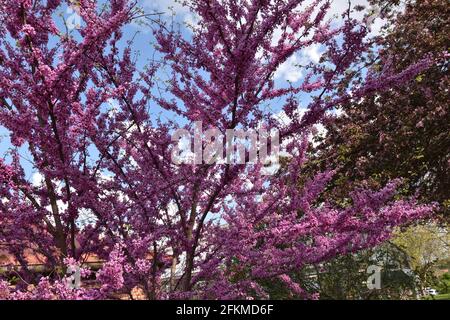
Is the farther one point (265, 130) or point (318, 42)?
point (318, 42)

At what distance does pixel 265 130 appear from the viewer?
4.65m

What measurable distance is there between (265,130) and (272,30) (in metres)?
0.99

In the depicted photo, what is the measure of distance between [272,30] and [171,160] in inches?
87.2

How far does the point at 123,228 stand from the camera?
17.6ft

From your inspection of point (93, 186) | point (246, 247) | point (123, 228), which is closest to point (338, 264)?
point (246, 247)

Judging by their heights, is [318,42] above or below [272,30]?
above

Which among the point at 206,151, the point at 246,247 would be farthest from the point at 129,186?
the point at 246,247

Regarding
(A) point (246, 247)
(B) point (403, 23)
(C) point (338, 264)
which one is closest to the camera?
(A) point (246, 247)
